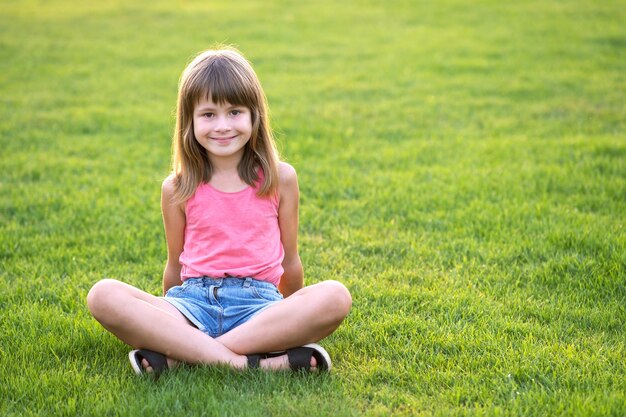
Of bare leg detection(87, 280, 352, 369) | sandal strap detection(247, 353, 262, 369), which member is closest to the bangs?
bare leg detection(87, 280, 352, 369)

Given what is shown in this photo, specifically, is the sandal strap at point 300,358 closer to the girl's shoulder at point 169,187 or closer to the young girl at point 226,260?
the young girl at point 226,260

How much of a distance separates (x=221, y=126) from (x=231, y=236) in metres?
0.55

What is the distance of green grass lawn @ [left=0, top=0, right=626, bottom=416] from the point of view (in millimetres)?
3172

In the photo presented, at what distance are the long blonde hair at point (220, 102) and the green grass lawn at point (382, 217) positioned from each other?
2.95 ft

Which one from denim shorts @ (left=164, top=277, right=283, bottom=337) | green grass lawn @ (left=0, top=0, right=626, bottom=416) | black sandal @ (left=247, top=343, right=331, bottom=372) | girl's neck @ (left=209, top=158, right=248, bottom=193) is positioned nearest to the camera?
green grass lawn @ (left=0, top=0, right=626, bottom=416)

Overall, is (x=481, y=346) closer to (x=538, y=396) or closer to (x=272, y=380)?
(x=538, y=396)

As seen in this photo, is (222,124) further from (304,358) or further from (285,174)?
(304,358)

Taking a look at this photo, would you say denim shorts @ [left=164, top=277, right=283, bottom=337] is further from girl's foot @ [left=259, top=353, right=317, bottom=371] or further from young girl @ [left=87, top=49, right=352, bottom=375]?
girl's foot @ [left=259, top=353, right=317, bottom=371]

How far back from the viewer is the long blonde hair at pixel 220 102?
3.51 meters

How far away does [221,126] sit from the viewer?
3521 mm

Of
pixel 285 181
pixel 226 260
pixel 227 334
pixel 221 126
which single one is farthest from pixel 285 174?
pixel 227 334

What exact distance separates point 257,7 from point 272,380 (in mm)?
14198

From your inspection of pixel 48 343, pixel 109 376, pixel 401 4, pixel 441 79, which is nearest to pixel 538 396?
pixel 109 376

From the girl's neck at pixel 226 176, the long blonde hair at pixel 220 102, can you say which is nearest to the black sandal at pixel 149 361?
the long blonde hair at pixel 220 102
